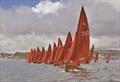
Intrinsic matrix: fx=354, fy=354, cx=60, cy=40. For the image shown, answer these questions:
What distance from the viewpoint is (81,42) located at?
189 ft

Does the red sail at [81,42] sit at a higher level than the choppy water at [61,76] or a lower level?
higher

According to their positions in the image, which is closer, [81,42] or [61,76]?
[81,42]

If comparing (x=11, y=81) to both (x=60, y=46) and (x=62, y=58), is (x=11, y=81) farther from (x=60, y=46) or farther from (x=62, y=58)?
(x=60, y=46)

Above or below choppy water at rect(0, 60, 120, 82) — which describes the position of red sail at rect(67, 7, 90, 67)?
above

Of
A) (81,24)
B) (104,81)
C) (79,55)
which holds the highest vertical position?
(81,24)

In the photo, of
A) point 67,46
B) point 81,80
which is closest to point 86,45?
point 81,80

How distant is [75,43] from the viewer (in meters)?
58.0

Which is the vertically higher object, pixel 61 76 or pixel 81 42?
pixel 81 42

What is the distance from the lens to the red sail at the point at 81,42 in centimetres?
5553

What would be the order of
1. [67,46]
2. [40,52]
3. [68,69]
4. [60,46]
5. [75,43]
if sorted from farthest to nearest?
[40,52]
[60,46]
[67,46]
[68,69]
[75,43]

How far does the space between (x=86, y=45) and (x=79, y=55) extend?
2.13 meters

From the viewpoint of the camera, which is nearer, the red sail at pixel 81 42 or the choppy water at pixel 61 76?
the red sail at pixel 81 42

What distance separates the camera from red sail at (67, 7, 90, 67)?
182 ft

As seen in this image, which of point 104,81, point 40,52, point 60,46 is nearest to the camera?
point 104,81
